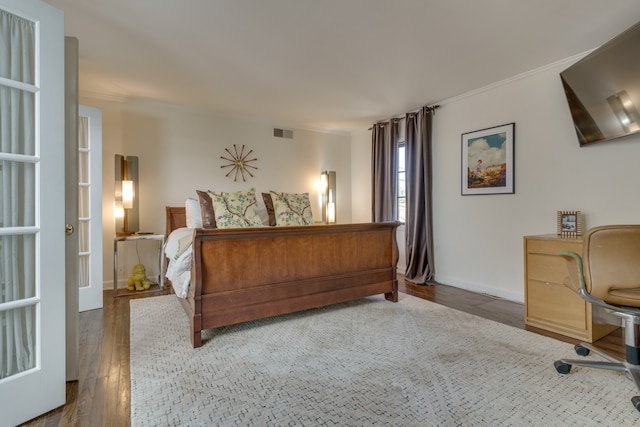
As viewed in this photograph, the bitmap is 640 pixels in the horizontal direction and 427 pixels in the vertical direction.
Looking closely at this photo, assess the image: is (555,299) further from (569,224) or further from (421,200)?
(421,200)

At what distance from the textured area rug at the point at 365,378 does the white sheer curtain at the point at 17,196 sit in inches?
24.3

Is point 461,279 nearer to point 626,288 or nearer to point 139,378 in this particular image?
point 626,288

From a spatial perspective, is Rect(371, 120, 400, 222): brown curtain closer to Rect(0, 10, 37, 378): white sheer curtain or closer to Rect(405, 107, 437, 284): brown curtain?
Rect(405, 107, 437, 284): brown curtain

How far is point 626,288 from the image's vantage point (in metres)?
1.58

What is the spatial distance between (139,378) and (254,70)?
9.22ft

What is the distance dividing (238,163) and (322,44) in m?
2.55

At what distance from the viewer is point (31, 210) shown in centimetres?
149

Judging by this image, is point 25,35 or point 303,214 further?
point 303,214

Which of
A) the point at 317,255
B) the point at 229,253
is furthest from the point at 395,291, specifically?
the point at 229,253

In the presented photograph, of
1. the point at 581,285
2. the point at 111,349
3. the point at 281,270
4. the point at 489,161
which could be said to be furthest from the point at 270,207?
the point at 581,285

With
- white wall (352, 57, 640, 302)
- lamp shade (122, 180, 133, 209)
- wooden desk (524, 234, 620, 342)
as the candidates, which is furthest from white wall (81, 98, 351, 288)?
wooden desk (524, 234, 620, 342)

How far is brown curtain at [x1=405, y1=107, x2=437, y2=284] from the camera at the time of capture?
419 centimetres

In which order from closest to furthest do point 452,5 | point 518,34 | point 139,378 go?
point 139,378
point 452,5
point 518,34

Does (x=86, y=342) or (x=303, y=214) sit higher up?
(x=303, y=214)
